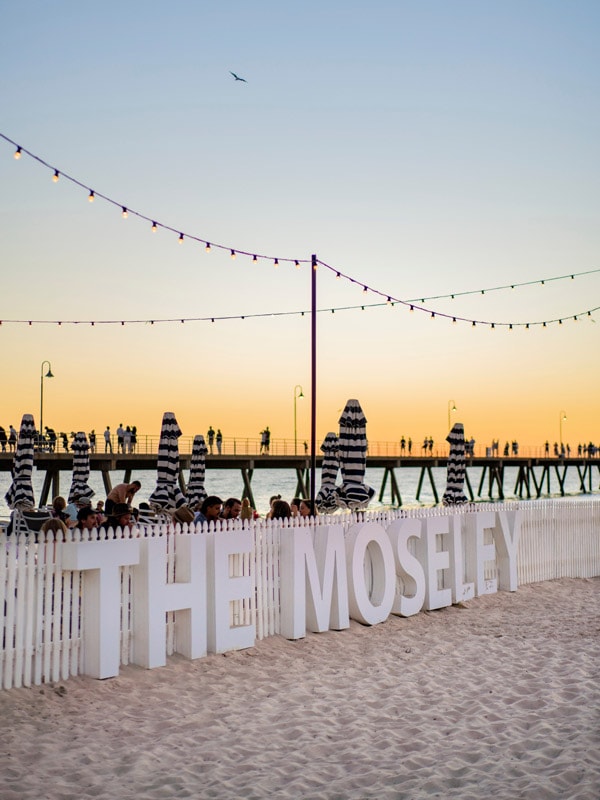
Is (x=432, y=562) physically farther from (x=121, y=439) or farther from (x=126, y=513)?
(x=121, y=439)

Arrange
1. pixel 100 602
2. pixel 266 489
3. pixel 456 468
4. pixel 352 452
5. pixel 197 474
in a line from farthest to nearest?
pixel 266 489
pixel 197 474
pixel 456 468
pixel 352 452
pixel 100 602

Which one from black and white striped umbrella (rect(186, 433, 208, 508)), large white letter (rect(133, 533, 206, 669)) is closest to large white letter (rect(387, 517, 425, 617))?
large white letter (rect(133, 533, 206, 669))

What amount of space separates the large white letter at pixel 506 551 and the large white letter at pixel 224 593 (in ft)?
18.3

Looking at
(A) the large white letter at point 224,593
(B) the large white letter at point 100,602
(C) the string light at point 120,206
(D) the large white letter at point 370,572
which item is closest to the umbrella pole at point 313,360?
(C) the string light at point 120,206

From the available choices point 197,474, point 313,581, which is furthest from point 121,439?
point 313,581

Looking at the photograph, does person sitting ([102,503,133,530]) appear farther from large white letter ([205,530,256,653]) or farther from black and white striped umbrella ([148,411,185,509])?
black and white striped umbrella ([148,411,185,509])

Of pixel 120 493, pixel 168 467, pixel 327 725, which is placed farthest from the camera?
pixel 168 467

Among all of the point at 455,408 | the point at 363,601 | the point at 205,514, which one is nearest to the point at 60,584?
the point at 205,514

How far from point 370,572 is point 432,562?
1120mm

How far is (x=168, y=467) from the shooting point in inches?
699

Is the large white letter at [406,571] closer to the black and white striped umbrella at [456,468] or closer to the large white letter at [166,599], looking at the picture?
the large white letter at [166,599]

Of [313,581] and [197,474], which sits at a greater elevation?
[197,474]

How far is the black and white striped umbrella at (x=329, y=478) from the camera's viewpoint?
685 inches

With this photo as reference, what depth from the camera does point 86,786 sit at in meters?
5.18
